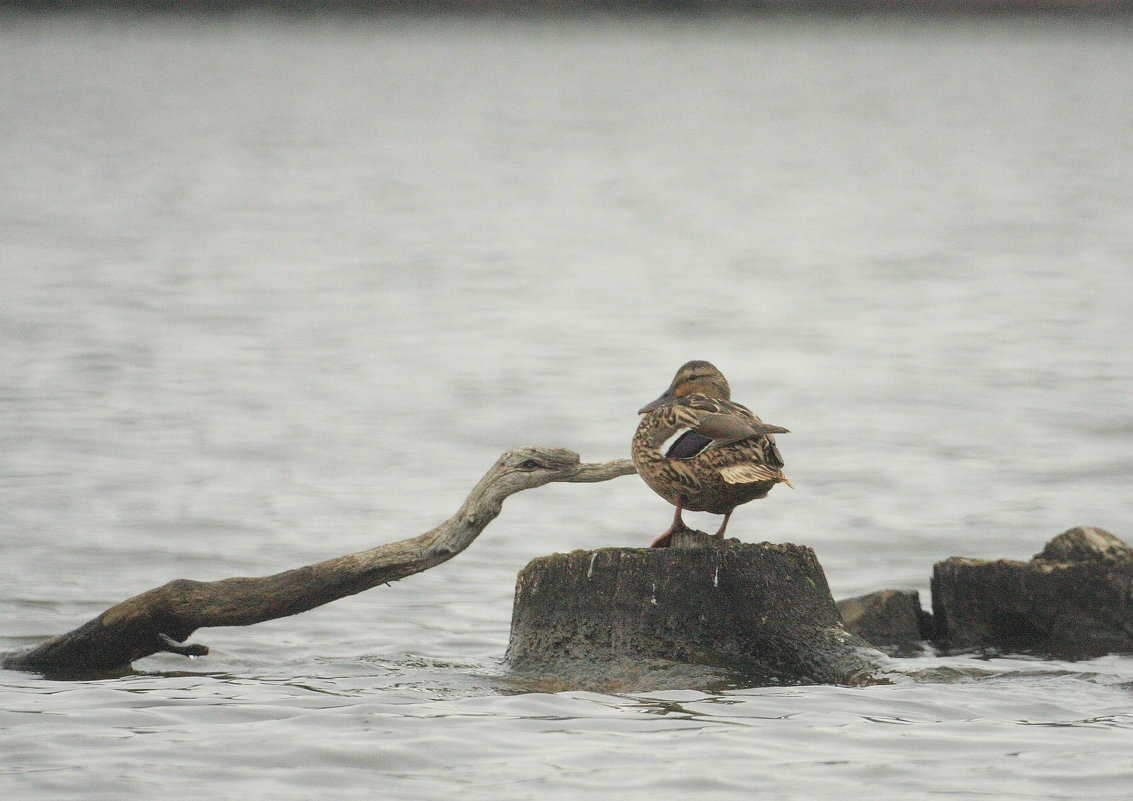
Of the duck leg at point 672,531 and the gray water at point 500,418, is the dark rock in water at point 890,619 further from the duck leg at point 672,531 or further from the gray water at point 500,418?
the duck leg at point 672,531

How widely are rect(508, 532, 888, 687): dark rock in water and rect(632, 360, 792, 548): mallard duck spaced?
0.19 m

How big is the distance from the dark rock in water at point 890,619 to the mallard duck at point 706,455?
2.15 metres

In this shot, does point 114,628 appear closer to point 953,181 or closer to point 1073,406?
point 1073,406

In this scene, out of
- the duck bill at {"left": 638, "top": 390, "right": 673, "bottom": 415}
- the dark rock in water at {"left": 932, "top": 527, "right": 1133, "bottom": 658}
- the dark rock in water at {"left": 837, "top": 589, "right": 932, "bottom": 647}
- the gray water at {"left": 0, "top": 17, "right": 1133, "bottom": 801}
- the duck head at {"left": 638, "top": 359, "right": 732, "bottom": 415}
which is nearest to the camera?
the gray water at {"left": 0, "top": 17, "right": 1133, "bottom": 801}

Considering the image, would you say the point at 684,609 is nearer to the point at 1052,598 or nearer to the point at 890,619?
the point at 890,619

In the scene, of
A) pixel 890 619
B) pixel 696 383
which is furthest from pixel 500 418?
pixel 696 383

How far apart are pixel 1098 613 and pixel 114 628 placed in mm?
4816

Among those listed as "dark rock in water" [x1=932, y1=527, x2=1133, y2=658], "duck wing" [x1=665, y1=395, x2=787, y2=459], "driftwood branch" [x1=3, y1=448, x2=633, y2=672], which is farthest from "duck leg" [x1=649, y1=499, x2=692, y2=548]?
"dark rock in water" [x1=932, y1=527, x2=1133, y2=658]

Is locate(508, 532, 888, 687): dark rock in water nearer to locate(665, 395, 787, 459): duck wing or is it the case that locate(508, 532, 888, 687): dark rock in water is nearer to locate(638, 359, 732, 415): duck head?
locate(665, 395, 787, 459): duck wing

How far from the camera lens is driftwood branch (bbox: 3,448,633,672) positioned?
782 cm

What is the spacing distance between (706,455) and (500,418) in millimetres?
11792

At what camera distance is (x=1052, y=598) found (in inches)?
367

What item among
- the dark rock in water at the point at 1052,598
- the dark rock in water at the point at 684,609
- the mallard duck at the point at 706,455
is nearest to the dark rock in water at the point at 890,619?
the dark rock in water at the point at 1052,598

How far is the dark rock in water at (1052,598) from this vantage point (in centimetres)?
923
